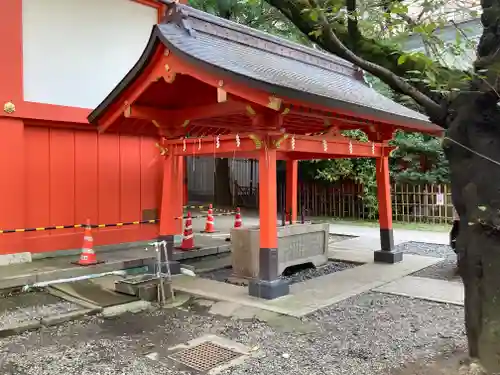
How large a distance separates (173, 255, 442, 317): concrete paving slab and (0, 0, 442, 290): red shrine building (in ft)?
1.11

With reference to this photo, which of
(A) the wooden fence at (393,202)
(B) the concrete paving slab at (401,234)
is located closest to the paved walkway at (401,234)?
(B) the concrete paving slab at (401,234)

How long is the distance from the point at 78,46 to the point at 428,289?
8763mm

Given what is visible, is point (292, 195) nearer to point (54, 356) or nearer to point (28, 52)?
point (28, 52)

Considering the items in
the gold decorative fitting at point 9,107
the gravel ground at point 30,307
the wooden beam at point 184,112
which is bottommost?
the gravel ground at point 30,307

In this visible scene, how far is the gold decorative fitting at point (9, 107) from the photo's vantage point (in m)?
8.82

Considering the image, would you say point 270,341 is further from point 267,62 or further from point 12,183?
point 12,183

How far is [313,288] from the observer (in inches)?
296

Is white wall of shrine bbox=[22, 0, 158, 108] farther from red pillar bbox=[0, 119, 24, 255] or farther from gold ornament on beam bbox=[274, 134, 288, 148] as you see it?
gold ornament on beam bbox=[274, 134, 288, 148]

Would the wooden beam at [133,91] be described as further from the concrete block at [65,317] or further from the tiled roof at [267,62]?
the concrete block at [65,317]

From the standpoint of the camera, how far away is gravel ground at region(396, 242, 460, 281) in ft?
28.0

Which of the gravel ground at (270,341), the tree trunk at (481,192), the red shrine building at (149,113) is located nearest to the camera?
→ the tree trunk at (481,192)

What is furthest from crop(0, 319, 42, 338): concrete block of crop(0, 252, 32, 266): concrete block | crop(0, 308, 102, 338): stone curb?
crop(0, 252, 32, 266): concrete block

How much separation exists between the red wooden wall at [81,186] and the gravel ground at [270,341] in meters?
4.30

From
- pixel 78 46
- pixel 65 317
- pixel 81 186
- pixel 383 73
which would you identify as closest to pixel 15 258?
pixel 81 186
